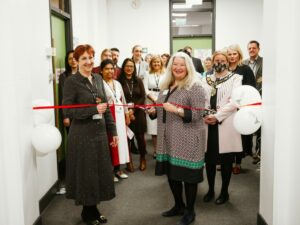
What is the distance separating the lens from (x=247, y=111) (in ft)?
8.93

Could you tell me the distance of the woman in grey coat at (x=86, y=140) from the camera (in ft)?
9.14

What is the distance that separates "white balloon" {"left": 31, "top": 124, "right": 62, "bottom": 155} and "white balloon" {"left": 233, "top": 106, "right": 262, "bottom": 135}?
58.2 inches

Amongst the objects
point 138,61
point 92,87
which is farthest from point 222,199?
point 138,61

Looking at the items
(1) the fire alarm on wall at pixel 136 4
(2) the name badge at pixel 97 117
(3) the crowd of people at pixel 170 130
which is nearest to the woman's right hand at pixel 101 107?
(3) the crowd of people at pixel 170 130

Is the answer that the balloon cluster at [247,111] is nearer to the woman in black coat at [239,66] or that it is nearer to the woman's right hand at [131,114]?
the woman in black coat at [239,66]

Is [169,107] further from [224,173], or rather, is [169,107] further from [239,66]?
[239,66]

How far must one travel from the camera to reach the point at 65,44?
5102mm
